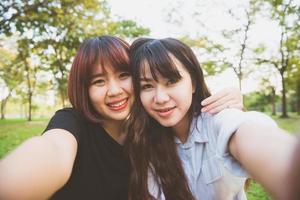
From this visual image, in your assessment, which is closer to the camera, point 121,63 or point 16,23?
point 121,63

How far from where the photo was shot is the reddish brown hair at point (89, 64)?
229cm

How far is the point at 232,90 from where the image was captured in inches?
82.9

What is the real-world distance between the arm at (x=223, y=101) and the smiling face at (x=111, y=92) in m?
0.61

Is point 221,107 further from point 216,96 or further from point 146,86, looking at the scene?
point 146,86

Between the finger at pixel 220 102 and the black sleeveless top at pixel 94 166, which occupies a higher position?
the finger at pixel 220 102

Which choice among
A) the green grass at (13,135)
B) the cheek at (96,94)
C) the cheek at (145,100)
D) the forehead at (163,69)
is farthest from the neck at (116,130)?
the green grass at (13,135)

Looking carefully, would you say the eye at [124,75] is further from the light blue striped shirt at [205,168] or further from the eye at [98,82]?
the light blue striped shirt at [205,168]

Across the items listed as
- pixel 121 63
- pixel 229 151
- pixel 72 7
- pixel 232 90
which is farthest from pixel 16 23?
pixel 229 151

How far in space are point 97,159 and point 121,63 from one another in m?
0.69

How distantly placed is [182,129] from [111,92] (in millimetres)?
586

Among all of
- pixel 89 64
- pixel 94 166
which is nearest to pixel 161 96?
pixel 89 64

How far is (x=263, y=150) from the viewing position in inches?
42.3

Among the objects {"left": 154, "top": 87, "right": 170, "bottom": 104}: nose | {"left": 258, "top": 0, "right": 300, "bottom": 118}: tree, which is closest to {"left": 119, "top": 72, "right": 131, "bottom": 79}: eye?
{"left": 154, "top": 87, "right": 170, "bottom": 104}: nose

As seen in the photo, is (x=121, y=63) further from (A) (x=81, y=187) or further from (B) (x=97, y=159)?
(A) (x=81, y=187)
